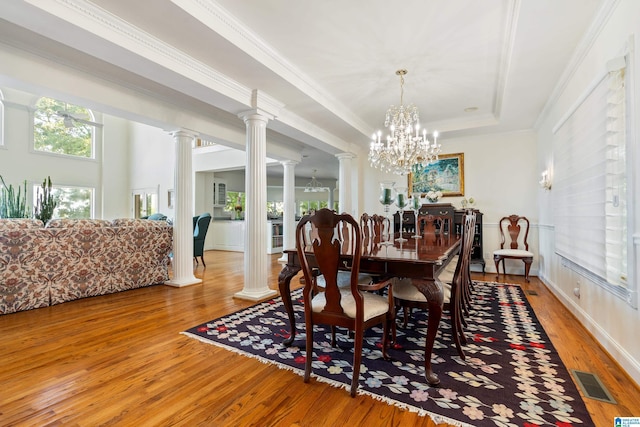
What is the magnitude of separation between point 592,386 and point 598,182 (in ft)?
4.96

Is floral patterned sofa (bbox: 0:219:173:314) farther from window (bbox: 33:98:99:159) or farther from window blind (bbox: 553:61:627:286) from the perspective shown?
window (bbox: 33:98:99:159)

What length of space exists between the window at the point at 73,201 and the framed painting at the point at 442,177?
9116 mm

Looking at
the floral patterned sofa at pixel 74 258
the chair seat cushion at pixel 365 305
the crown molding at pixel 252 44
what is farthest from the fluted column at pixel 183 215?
the chair seat cushion at pixel 365 305

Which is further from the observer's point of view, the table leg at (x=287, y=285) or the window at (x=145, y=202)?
the window at (x=145, y=202)

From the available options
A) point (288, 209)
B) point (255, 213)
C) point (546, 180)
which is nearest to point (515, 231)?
point (546, 180)

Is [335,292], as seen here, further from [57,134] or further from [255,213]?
[57,134]

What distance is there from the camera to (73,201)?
8.61 metres

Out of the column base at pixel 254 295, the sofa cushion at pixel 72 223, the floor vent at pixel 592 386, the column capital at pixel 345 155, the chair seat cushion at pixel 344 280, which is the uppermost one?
the column capital at pixel 345 155

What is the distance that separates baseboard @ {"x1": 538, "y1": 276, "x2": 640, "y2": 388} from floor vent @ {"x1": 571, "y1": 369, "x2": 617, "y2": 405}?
213mm

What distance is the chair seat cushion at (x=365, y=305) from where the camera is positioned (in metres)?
1.83

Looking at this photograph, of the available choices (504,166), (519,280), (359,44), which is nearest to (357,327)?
(359,44)

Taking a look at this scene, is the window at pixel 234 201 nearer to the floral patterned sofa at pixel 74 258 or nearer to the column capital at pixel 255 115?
the floral patterned sofa at pixel 74 258

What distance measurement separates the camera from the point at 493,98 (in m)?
4.23

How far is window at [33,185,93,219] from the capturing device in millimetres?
8195
